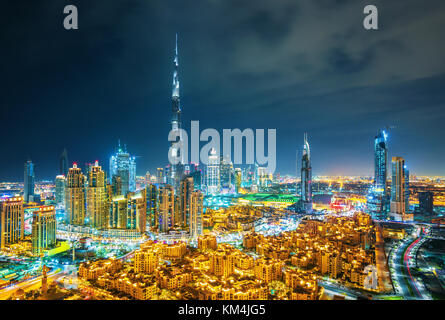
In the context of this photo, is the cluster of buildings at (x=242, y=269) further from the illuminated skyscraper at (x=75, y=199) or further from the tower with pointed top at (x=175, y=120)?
the tower with pointed top at (x=175, y=120)

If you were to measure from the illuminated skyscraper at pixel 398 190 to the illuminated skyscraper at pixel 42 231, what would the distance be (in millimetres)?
13305

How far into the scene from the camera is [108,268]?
5539 mm

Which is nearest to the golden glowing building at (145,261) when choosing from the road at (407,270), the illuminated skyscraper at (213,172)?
the road at (407,270)

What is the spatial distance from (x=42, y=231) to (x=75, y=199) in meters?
3.35

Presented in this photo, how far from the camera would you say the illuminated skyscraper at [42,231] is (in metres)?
7.48

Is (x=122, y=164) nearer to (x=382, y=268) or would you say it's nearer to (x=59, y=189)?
(x=59, y=189)

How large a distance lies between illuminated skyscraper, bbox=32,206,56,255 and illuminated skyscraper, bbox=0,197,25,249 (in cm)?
109

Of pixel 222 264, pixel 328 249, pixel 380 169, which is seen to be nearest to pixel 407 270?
pixel 328 249

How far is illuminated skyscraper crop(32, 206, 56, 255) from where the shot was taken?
294 inches

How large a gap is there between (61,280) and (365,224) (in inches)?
374
